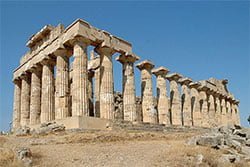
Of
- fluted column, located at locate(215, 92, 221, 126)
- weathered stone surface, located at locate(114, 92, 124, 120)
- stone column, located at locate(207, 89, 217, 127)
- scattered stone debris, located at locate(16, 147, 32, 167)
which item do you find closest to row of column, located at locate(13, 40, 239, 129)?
stone column, located at locate(207, 89, 217, 127)

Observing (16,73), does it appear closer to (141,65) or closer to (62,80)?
(62,80)

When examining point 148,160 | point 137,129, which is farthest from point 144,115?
point 148,160

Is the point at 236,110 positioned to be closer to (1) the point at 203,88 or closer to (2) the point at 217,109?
(2) the point at 217,109

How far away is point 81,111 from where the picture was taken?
21234 mm

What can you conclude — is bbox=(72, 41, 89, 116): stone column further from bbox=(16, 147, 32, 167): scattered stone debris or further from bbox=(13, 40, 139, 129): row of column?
bbox=(16, 147, 32, 167): scattered stone debris

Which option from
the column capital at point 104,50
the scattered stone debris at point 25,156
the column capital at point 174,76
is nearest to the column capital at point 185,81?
the column capital at point 174,76

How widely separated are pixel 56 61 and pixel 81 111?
21.3 feet

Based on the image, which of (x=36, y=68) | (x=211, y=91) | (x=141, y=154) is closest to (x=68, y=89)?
(x=36, y=68)

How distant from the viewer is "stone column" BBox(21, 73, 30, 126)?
28.8 metres

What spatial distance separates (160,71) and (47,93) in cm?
1237

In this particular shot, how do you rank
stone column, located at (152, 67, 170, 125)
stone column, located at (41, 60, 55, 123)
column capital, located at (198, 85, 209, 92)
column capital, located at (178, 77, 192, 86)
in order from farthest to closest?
column capital, located at (198, 85, 209, 92) → column capital, located at (178, 77, 192, 86) → stone column, located at (152, 67, 170, 125) → stone column, located at (41, 60, 55, 123)

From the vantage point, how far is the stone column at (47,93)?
25141mm

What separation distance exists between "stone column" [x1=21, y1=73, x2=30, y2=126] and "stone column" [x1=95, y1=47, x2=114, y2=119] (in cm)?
910

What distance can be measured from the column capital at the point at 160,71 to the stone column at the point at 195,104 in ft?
18.1
